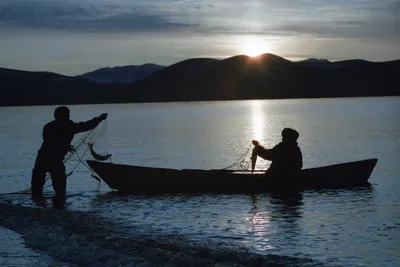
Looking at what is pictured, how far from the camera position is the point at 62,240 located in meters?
13.5

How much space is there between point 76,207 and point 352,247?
8.93 meters

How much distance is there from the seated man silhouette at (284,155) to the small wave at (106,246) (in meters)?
6.21

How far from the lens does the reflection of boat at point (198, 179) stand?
22.1 m

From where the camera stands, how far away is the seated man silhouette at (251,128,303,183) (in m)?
20.8

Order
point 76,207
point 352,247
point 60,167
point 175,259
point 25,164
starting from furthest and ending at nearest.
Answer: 1. point 25,164
2. point 76,207
3. point 60,167
4. point 352,247
5. point 175,259

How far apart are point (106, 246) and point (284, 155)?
940 centimetres

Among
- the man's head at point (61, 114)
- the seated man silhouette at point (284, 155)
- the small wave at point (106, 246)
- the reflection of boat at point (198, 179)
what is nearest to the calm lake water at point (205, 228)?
the small wave at point (106, 246)

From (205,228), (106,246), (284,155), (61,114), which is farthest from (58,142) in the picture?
(284,155)

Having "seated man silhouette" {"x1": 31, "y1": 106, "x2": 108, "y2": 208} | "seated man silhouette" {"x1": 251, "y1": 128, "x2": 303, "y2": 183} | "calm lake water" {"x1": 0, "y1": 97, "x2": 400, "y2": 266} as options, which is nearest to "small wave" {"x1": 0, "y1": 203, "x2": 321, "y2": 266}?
"calm lake water" {"x1": 0, "y1": 97, "x2": 400, "y2": 266}

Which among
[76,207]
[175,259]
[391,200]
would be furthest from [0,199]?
[391,200]

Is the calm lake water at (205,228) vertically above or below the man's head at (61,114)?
below

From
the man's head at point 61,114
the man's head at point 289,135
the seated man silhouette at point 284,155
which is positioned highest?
the man's head at point 61,114

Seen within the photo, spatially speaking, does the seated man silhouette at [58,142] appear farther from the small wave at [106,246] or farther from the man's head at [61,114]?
the small wave at [106,246]

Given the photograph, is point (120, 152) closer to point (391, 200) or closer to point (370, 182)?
point (370, 182)
